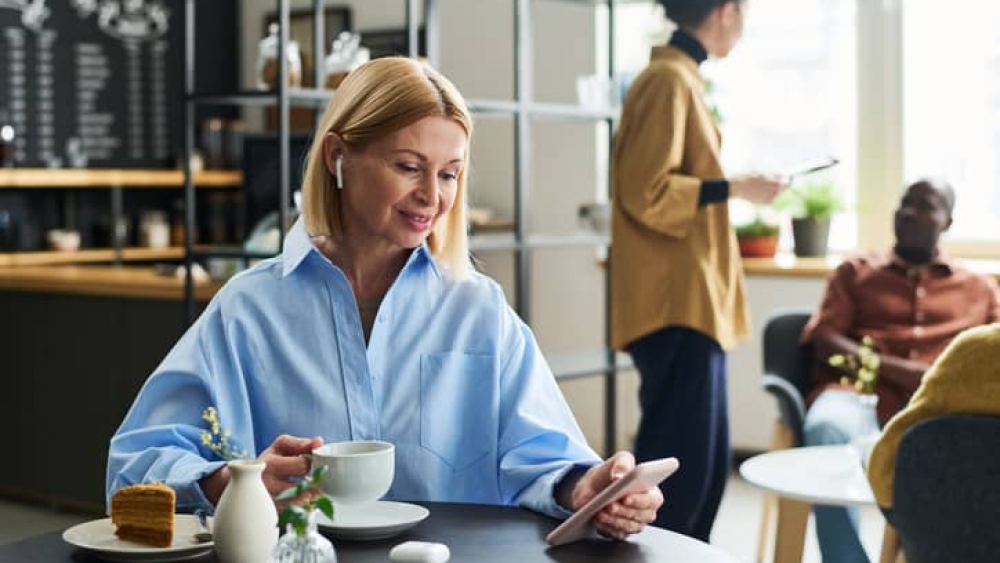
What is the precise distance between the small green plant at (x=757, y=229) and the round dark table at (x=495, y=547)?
166 inches

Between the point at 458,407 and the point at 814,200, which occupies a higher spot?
the point at 814,200

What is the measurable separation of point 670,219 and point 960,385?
159cm

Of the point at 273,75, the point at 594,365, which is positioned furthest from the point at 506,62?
the point at 273,75

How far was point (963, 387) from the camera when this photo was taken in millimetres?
2152

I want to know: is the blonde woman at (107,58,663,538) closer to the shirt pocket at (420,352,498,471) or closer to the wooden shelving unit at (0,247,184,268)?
the shirt pocket at (420,352,498,471)

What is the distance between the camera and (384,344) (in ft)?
6.34

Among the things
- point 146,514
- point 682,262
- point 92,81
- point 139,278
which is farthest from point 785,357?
point 92,81

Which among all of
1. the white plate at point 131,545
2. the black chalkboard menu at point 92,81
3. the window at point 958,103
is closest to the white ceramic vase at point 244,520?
the white plate at point 131,545

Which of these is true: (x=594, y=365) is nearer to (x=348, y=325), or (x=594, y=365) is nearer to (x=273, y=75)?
(x=273, y=75)

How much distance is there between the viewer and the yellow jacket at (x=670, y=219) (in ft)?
12.1

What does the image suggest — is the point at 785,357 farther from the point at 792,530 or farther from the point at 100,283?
the point at 100,283

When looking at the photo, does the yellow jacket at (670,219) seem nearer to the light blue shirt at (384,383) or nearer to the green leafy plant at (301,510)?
the light blue shirt at (384,383)

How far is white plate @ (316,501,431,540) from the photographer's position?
1.63 metres

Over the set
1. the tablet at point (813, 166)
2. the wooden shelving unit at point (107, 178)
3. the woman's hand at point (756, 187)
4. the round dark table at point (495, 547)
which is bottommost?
the round dark table at point (495, 547)
